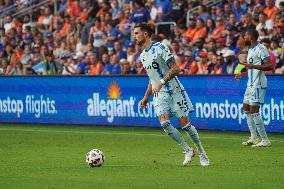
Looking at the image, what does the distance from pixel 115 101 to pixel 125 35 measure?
540 centimetres

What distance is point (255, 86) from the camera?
1834cm

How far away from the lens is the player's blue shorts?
14.5 meters

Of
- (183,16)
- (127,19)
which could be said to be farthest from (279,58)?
(127,19)

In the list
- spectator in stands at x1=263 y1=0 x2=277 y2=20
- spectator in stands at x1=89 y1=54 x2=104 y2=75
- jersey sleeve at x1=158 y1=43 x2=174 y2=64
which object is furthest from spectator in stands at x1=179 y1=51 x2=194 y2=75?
jersey sleeve at x1=158 y1=43 x2=174 y2=64

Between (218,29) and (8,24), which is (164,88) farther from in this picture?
(8,24)

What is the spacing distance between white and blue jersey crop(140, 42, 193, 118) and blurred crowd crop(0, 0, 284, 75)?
24.8 feet

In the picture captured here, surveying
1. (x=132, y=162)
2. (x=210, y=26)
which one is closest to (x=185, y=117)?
(x=132, y=162)

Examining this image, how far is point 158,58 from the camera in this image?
14547 millimetres

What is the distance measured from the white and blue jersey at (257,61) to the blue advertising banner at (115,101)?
2299mm

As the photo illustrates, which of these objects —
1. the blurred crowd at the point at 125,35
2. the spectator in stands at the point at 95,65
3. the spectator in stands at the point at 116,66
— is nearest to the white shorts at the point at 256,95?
the blurred crowd at the point at 125,35

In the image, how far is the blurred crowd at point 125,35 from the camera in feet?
80.4

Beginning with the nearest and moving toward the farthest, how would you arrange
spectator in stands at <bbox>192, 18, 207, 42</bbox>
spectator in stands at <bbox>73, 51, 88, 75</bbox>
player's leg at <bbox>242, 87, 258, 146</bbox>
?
player's leg at <bbox>242, 87, 258, 146</bbox>, spectator in stands at <bbox>192, 18, 207, 42</bbox>, spectator in stands at <bbox>73, 51, 88, 75</bbox>

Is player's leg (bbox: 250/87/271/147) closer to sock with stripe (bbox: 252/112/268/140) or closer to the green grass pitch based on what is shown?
sock with stripe (bbox: 252/112/268/140)

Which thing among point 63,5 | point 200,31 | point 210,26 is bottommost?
point 200,31
